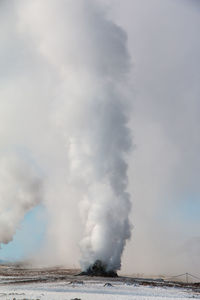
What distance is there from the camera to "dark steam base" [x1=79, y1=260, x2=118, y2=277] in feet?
240

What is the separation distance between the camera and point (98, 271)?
7425 centimetres

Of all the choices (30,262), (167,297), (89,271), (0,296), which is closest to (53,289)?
(0,296)

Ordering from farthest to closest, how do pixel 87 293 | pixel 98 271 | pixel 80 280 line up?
Result: pixel 98 271, pixel 80 280, pixel 87 293

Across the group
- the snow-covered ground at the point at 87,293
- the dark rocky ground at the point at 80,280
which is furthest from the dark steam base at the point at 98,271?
the snow-covered ground at the point at 87,293

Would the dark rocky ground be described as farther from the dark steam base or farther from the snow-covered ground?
the snow-covered ground

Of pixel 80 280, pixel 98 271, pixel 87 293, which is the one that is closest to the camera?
pixel 87 293

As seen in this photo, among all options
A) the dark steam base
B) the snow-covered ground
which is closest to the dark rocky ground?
the dark steam base

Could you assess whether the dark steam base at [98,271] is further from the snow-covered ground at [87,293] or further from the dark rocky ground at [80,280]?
the snow-covered ground at [87,293]

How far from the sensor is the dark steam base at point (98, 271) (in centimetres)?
7325

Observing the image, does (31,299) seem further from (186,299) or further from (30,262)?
(30,262)

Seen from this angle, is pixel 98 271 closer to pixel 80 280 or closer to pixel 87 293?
pixel 80 280

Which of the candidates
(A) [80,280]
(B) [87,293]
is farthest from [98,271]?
(B) [87,293]

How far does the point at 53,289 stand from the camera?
45781mm

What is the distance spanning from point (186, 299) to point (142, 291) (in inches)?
272
